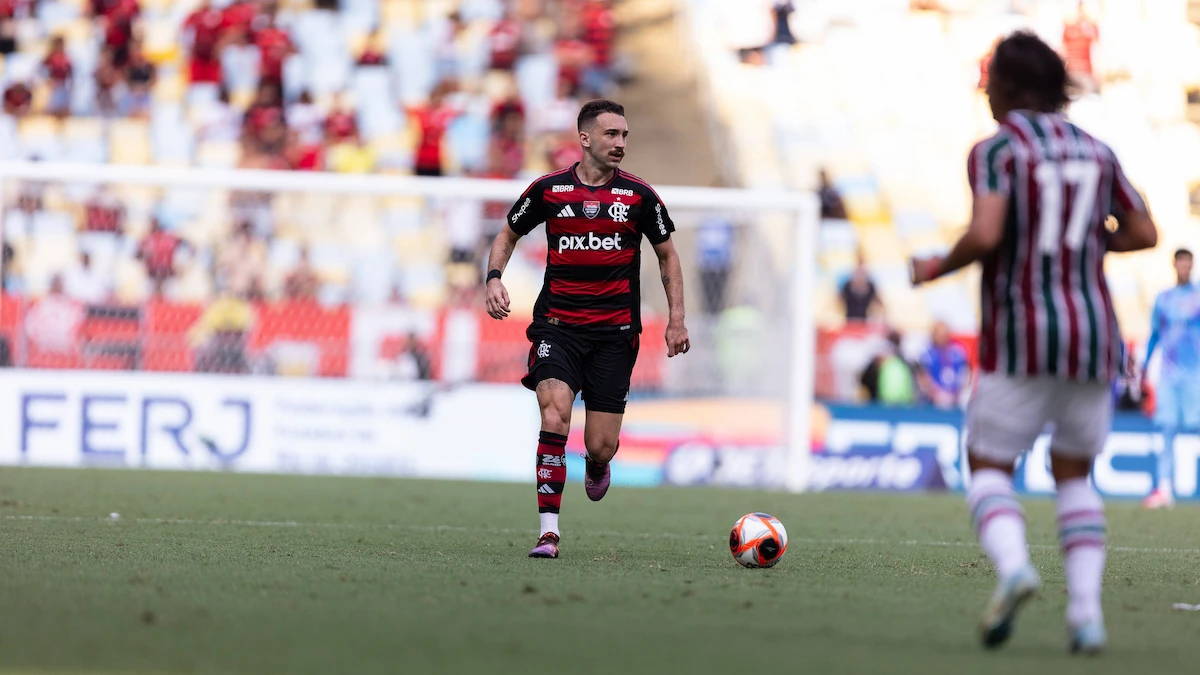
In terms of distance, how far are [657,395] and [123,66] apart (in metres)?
10.2

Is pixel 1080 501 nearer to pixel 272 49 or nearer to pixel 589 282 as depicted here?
pixel 589 282

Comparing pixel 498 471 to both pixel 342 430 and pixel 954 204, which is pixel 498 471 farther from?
pixel 954 204

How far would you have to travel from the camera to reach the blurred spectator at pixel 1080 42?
77.8 ft

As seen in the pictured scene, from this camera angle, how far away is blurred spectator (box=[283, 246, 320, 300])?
621 inches

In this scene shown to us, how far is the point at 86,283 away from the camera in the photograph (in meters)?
15.5

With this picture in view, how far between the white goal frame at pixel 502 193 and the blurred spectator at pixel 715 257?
625mm

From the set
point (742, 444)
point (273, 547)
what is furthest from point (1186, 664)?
point (742, 444)

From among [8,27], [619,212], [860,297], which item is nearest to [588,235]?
[619,212]

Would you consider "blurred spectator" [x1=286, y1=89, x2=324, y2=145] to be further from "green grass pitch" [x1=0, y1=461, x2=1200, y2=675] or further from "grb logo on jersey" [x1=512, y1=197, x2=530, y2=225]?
"grb logo on jersey" [x1=512, y1=197, x2=530, y2=225]

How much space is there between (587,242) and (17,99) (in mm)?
15558

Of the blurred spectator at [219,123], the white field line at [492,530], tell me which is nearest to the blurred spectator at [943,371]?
the white field line at [492,530]

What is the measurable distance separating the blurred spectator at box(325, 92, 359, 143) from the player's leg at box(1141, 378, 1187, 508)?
11.2 metres

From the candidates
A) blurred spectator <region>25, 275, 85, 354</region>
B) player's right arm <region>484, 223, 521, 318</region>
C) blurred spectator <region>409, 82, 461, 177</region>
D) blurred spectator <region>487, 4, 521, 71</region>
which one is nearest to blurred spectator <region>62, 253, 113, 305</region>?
blurred spectator <region>25, 275, 85, 354</region>

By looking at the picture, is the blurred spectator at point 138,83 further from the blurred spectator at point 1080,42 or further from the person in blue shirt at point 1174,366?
the person in blue shirt at point 1174,366
